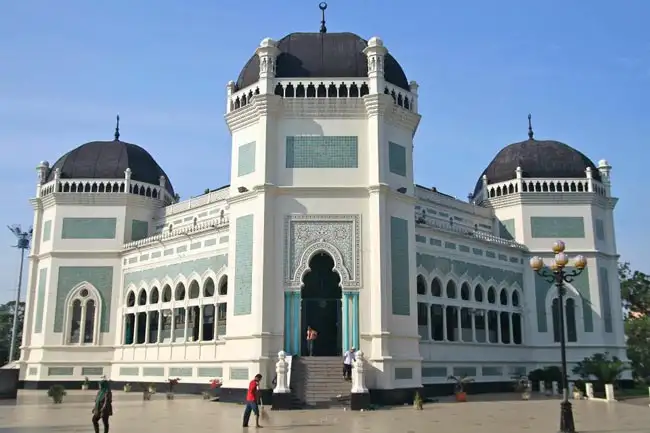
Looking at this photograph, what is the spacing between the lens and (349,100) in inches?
971

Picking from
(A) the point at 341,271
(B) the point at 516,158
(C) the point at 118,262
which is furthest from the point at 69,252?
(B) the point at 516,158

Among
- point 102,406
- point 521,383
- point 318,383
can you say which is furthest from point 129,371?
point 102,406

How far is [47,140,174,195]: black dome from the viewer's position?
120 ft

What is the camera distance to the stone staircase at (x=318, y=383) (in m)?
21.2

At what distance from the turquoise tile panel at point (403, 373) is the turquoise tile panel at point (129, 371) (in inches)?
607

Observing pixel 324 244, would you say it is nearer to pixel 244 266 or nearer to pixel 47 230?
pixel 244 266

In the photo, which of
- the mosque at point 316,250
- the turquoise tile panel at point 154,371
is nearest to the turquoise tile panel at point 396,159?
the mosque at point 316,250

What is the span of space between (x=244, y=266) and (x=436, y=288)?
10.8m

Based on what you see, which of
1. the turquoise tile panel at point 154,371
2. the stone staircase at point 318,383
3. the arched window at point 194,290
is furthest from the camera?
the turquoise tile panel at point 154,371

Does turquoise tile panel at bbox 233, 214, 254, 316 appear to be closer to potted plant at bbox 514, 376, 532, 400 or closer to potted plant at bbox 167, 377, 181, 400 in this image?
potted plant at bbox 167, 377, 181, 400

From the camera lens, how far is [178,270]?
31.8 m

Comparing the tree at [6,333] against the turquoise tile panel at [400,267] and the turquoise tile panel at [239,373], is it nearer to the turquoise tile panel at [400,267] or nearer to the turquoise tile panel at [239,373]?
the turquoise tile panel at [239,373]

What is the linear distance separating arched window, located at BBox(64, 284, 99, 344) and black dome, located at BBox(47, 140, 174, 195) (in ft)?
21.2

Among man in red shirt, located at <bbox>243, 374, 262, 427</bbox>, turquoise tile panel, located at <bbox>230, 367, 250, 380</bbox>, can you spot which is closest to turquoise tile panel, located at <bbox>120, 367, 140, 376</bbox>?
turquoise tile panel, located at <bbox>230, 367, 250, 380</bbox>
